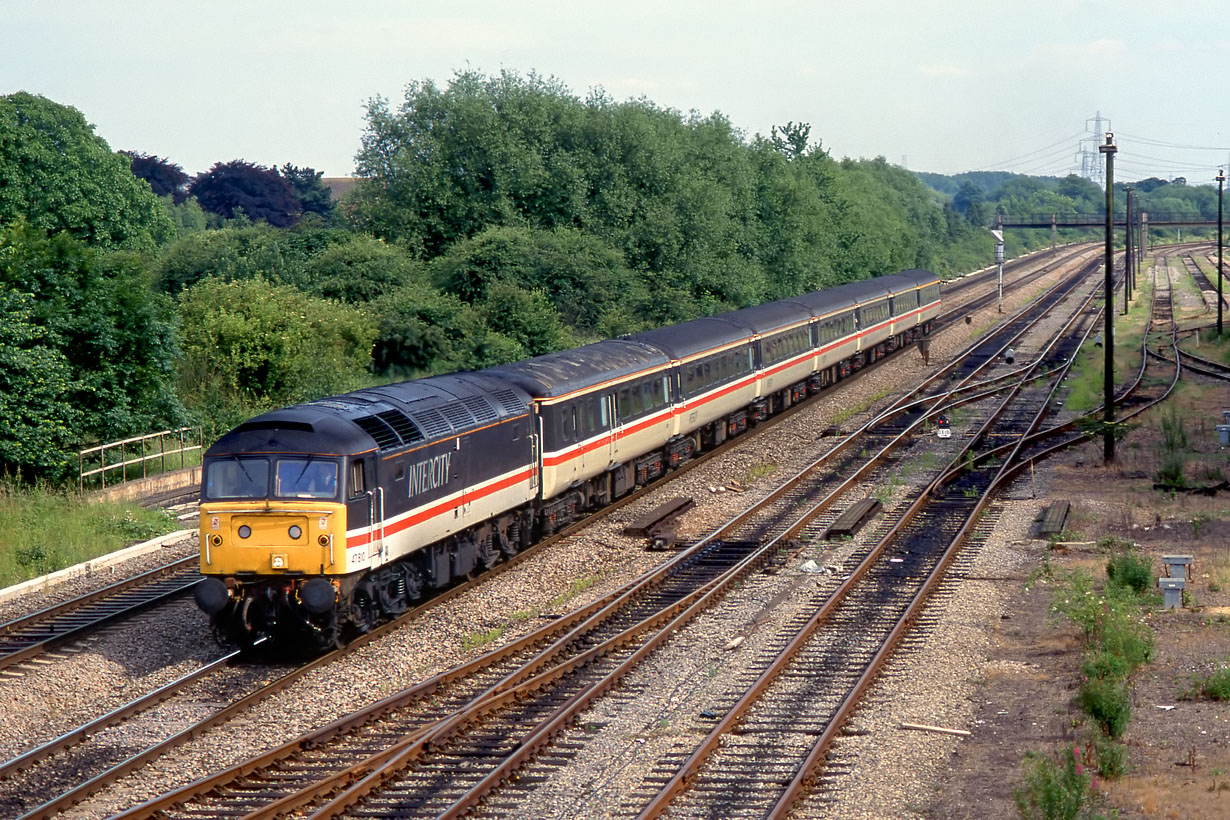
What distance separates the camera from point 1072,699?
1452 centimetres

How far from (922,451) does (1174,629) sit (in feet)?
49.9

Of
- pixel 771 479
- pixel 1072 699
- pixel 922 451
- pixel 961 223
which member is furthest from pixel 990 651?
pixel 961 223

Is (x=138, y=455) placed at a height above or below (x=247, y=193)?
below

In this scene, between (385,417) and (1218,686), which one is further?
(385,417)

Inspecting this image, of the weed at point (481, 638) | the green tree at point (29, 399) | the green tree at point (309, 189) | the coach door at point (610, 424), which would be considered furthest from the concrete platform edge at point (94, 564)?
the green tree at point (309, 189)

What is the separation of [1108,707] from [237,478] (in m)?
10.5

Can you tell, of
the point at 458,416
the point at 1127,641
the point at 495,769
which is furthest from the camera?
the point at 458,416

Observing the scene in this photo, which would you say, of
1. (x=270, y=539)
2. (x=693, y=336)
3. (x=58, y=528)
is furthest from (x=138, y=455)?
(x=270, y=539)

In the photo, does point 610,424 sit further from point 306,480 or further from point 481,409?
point 306,480

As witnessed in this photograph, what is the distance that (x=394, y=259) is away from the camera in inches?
1706

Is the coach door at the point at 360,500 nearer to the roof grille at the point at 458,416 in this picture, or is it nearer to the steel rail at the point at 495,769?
the roof grille at the point at 458,416

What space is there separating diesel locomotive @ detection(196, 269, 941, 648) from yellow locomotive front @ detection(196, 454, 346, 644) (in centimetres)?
2

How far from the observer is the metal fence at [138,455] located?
2630cm

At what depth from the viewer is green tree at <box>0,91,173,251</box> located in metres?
51.4
